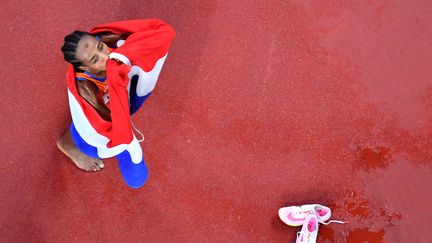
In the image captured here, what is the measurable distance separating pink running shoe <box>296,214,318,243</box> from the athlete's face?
55.7 inches

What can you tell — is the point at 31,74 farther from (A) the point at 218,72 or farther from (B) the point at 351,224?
(B) the point at 351,224

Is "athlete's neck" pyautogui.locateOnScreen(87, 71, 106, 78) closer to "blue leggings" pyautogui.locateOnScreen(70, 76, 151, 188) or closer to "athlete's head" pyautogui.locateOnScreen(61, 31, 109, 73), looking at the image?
"athlete's head" pyautogui.locateOnScreen(61, 31, 109, 73)

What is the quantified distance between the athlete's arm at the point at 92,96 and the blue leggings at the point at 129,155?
0.21 meters

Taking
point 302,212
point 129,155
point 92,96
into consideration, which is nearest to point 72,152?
point 129,155

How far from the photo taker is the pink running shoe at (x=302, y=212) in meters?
2.62

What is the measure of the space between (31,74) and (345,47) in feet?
6.02

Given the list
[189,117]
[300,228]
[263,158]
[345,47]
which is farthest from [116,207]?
[345,47]

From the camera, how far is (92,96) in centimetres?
195

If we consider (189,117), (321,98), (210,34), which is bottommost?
(189,117)

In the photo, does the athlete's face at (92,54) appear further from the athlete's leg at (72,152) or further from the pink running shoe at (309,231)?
the pink running shoe at (309,231)

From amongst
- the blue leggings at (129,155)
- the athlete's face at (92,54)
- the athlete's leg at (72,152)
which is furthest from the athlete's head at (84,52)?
the athlete's leg at (72,152)

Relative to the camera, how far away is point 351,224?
2.71m

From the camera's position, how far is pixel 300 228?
2.72 metres

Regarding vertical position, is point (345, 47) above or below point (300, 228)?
above
